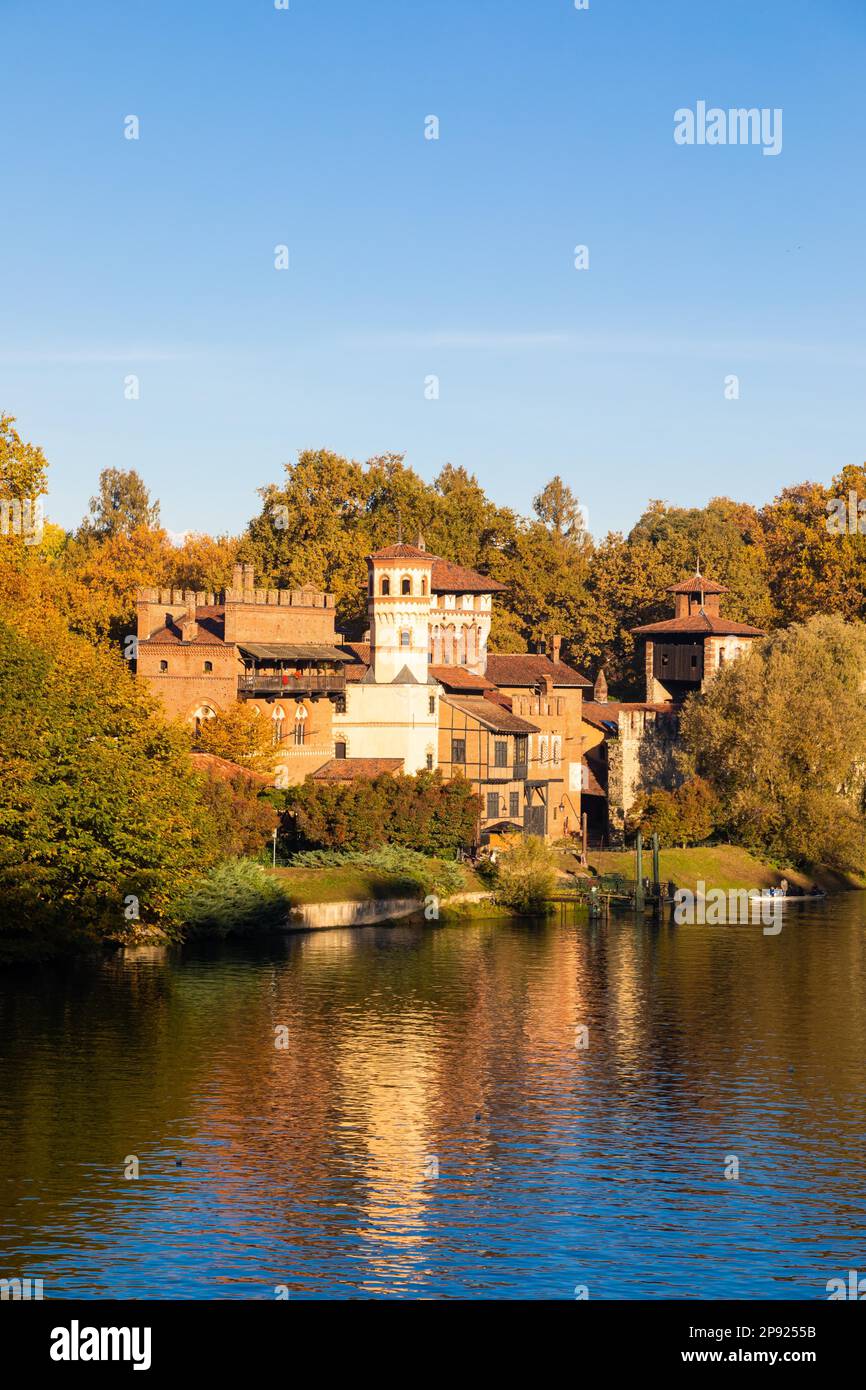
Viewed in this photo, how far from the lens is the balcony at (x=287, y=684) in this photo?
332ft

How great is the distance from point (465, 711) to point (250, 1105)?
179 feet

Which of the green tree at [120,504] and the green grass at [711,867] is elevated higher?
the green tree at [120,504]

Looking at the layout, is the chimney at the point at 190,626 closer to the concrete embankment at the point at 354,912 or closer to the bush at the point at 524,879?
the bush at the point at 524,879

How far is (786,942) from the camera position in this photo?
262ft

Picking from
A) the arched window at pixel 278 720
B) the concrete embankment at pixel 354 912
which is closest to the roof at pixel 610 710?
the arched window at pixel 278 720

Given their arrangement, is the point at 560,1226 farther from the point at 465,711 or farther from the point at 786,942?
the point at 465,711

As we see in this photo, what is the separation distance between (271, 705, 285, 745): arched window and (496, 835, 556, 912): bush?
17.7 metres

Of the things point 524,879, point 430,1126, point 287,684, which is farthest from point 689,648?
point 430,1126

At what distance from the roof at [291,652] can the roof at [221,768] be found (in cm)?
897

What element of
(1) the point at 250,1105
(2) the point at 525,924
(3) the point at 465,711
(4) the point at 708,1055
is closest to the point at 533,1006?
(4) the point at 708,1055

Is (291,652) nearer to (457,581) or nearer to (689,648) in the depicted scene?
(457,581)

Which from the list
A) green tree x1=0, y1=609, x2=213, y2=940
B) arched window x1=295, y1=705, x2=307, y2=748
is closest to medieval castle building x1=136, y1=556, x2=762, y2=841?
arched window x1=295, y1=705, x2=307, y2=748

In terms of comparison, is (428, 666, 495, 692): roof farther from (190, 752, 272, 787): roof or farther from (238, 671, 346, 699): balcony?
(190, 752, 272, 787): roof

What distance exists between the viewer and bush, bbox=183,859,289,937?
76.4 metres
